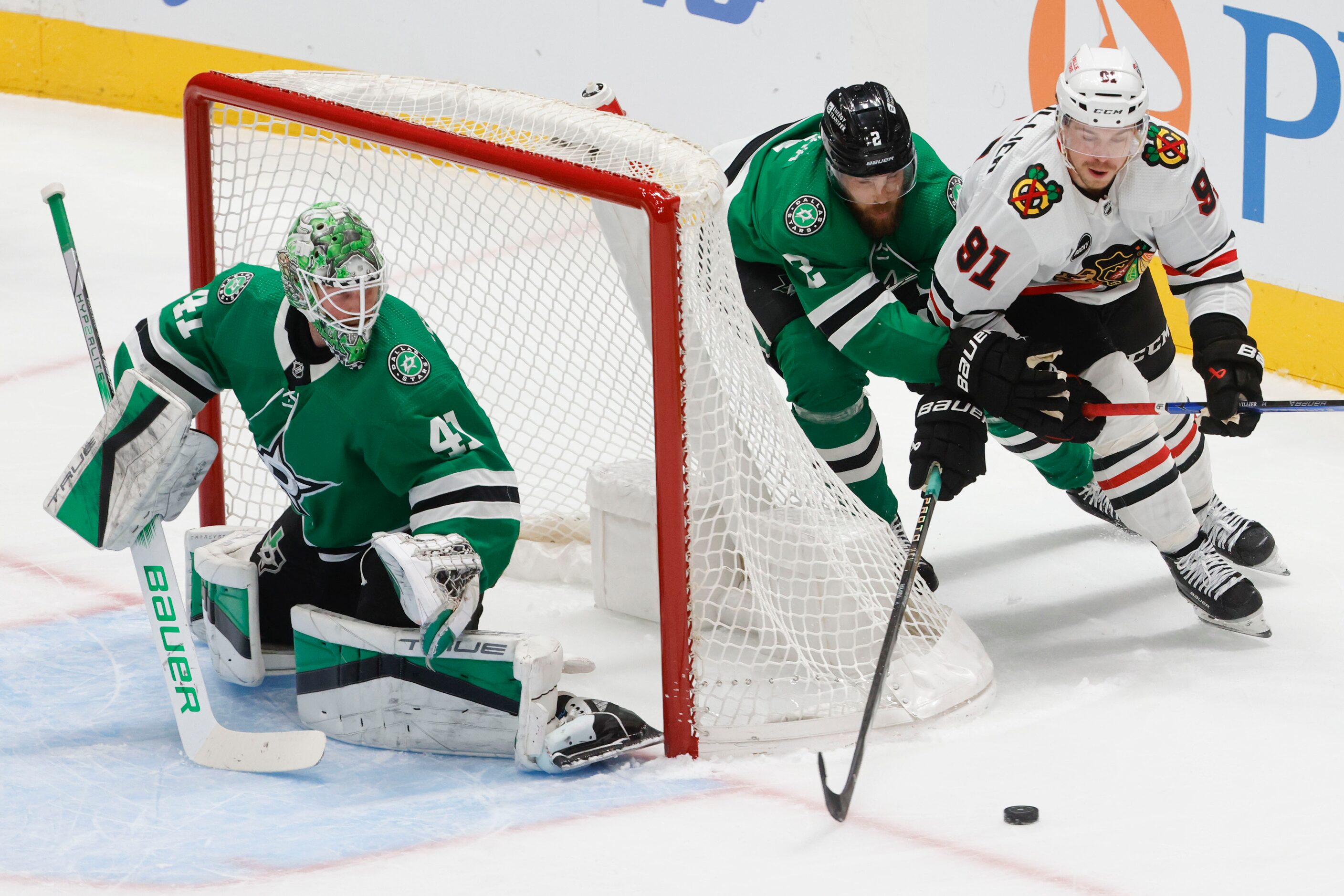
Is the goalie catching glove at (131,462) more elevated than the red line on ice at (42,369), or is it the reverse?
the goalie catching glove at (131,462)

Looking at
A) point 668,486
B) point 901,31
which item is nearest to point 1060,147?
point 668,486

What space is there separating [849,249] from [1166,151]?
0.56 metres

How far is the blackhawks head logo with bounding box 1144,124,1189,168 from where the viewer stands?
2.66m

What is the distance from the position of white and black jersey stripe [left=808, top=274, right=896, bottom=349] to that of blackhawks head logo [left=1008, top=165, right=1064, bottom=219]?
312 mm

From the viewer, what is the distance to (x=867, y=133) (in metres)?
2.78

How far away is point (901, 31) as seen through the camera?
15.8 ft

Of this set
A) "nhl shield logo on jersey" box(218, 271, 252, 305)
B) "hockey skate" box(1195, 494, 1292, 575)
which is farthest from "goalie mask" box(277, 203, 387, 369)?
"hockey skate" box(1195, 494, 1292, 575)

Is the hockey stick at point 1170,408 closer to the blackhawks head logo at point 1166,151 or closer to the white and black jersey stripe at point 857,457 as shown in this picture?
the blackhawks head logo at point 1166,151

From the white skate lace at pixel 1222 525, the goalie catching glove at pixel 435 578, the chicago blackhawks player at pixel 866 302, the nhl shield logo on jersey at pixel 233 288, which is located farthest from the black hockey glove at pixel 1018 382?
the nhl shield logo on jersey at pixel 233 288

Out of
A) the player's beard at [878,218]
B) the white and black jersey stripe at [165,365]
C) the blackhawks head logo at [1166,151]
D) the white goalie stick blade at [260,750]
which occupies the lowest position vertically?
the white goalie stick blade at [260,750]

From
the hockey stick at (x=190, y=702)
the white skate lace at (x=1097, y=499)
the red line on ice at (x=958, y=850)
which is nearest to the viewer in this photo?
the red line on ice at (x=958, y=850)

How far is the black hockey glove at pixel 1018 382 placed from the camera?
2652mm

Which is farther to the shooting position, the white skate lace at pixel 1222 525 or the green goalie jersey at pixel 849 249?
the white skate lace at pixel 1222 525

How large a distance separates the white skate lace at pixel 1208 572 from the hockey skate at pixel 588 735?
1.07 meters
